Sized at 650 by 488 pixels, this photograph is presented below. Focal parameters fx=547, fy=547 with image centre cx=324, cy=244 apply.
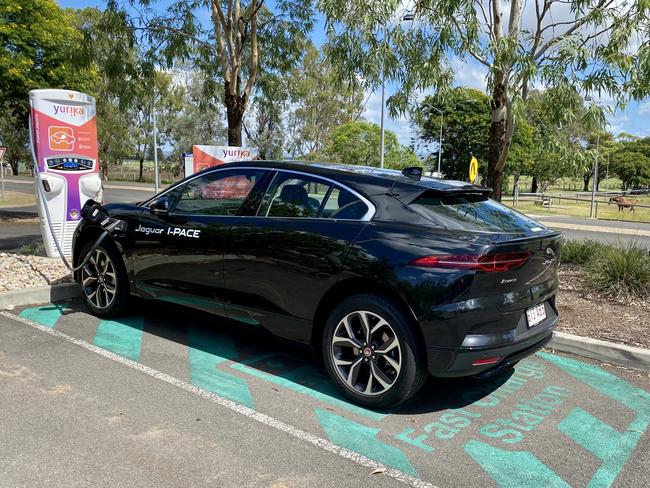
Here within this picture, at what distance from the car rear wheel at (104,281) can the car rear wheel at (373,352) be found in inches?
102

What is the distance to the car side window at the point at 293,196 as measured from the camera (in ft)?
13.8

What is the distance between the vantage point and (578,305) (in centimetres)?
632

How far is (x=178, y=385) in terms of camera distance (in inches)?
161

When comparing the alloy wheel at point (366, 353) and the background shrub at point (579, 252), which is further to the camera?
the background shrub at point (579, 252)

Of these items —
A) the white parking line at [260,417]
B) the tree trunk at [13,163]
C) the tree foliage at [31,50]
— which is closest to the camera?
the white parking line at [260,417]

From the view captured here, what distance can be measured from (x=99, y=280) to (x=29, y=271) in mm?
2230

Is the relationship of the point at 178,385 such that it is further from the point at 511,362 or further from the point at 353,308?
the point at 511,362

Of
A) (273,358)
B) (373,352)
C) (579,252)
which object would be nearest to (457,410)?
(373,352)

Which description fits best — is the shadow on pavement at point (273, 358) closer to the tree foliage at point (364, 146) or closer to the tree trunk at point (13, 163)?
the tree foliage at point (364, 146)

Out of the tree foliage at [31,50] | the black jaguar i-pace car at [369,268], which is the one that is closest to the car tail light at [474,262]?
the black jaguar i-pace car at [369,268]

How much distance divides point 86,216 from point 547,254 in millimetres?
4559

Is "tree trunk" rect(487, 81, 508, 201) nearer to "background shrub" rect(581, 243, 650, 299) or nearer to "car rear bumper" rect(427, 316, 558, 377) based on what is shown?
"background shrub" rect(581, 243, 650, 299)

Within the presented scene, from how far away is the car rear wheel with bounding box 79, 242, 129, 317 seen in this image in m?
5.53

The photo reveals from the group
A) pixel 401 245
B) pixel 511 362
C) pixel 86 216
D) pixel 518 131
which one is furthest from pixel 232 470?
pixel 518 131
